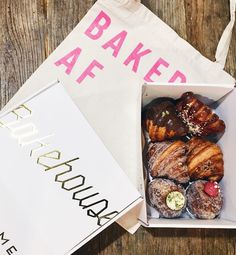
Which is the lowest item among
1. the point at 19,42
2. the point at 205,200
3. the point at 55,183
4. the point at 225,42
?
the point at 205,200

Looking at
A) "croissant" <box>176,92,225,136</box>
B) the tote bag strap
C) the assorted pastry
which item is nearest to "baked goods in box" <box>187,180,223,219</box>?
the assorted pastry

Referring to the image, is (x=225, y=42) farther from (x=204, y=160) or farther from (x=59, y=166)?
→ (x=59, y=166)

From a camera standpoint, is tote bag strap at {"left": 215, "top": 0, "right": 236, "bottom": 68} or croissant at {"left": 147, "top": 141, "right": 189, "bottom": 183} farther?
tote bag strap at {"left": 215, "top": 0, "right": 236, "bottom": 68}

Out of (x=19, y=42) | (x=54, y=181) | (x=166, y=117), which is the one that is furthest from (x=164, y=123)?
(x=19, y=42)

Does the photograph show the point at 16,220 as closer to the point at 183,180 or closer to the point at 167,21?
the point at 183,180

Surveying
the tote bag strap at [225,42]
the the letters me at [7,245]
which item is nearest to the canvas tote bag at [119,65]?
the tote bag strap at [225,42]

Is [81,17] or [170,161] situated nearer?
[170,161]

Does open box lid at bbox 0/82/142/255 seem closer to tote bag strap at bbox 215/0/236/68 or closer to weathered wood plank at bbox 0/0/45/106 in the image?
weathered wood plank at bbox 0/0/45/106
